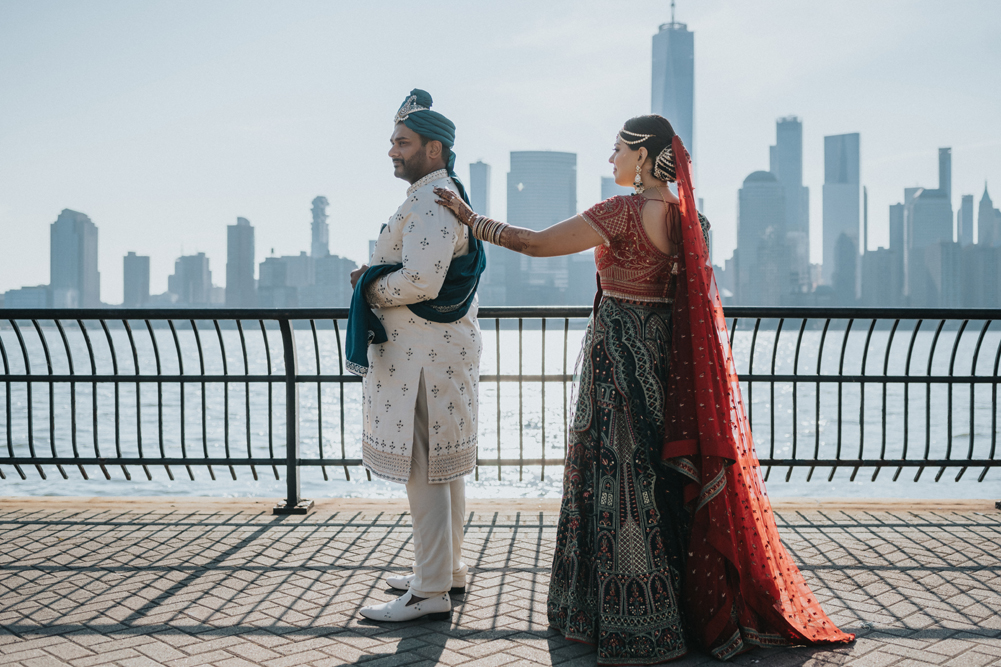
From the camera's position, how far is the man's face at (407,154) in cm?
340

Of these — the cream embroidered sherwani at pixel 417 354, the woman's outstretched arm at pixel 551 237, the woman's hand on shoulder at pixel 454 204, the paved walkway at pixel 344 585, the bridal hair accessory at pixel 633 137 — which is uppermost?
the bridal hair accessory at pixel 633 137

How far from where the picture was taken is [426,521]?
337 centimetres

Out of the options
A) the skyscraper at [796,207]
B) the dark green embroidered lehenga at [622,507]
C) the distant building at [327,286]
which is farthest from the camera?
the skyscraper at [796,207]

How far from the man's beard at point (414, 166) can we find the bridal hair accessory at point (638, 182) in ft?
2.99

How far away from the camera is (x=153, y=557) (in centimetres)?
424

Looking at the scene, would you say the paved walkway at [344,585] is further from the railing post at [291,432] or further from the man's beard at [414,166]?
the man's beard at [414,166]

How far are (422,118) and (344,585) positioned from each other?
7.29 ft

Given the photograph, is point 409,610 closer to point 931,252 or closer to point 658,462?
point 658,462

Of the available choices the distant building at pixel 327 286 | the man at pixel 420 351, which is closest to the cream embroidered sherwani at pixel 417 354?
the man at pixel 420 351

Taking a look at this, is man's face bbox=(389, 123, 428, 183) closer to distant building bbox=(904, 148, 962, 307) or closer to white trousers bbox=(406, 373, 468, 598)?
white trousers bbox=(406, 373, 468, 598)

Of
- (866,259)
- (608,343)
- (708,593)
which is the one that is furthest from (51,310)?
(866,259)

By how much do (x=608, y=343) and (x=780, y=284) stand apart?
132 metres

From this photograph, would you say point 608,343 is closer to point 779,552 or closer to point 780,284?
point 779,552

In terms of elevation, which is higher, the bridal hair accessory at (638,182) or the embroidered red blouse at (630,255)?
the bridal hair accessory at (638,182)
